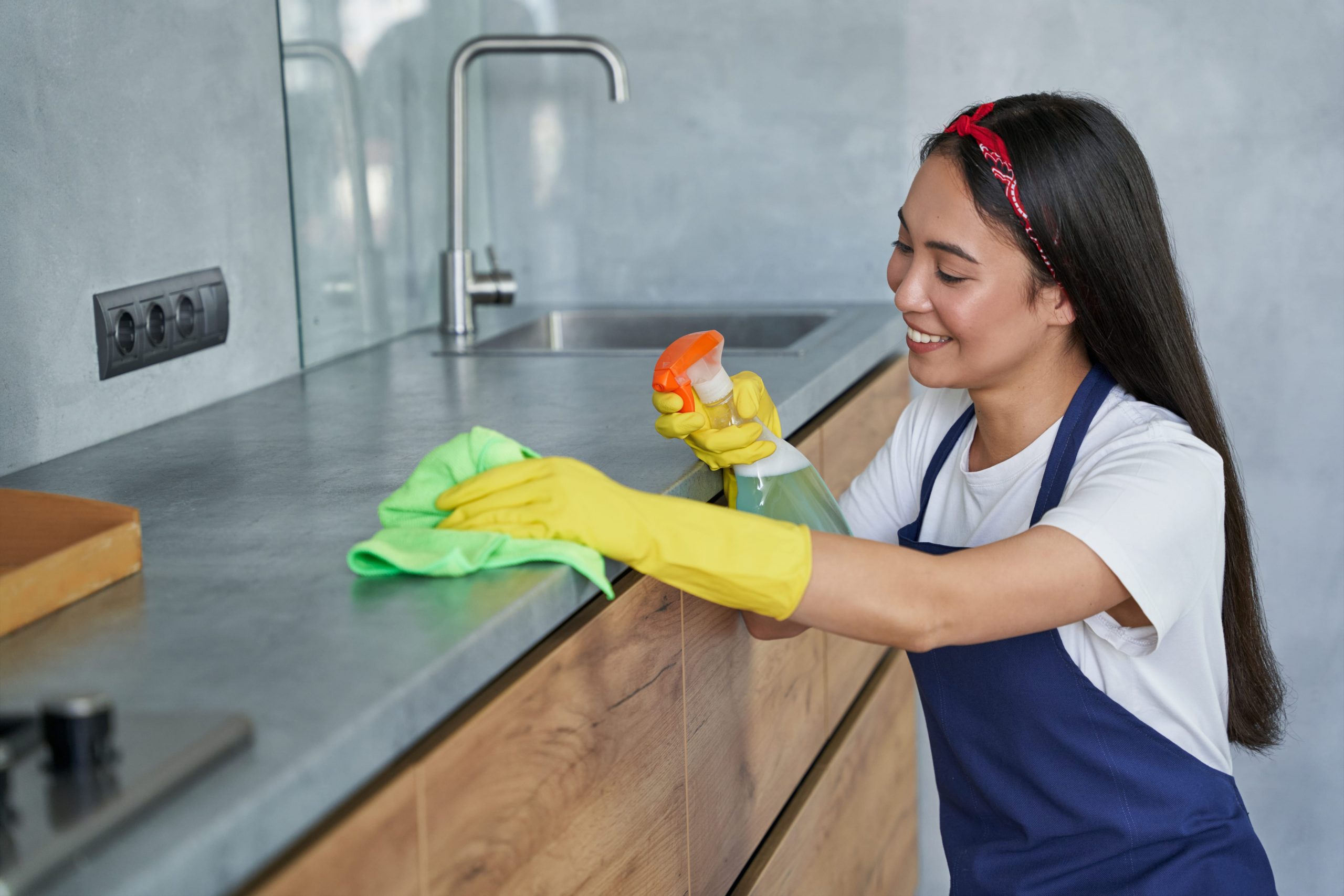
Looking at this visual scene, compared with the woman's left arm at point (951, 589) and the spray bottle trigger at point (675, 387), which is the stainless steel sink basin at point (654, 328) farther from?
the woman's left arm at point (951, 589)

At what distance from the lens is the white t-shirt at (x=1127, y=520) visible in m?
0.97

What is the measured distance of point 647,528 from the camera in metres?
0.87

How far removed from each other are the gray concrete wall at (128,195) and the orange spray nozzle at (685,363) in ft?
2.01

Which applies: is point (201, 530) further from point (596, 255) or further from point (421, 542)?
point (596, 255)

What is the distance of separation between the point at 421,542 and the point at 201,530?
216mm

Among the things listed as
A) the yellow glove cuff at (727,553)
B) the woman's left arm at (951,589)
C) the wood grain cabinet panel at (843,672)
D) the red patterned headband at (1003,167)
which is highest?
the red patterned headband at (1003,167)

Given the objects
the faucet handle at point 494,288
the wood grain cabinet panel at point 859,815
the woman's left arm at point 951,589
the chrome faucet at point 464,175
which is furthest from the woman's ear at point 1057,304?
the faucet handle at point 494,288

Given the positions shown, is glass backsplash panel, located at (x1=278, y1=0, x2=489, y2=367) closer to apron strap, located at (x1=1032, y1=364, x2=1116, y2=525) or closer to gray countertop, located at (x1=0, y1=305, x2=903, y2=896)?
gray countertop, located at (x1=0, y1=305, x2=903, y2=896)

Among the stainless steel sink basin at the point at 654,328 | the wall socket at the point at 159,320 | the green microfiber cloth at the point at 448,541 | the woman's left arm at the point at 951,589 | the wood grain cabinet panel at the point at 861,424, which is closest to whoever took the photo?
the green microfiber cloth at the point at 448,541

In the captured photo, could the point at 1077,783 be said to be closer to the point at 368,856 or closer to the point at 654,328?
the point at 368,856

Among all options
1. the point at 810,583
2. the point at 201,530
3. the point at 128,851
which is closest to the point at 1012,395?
the point at 810,583

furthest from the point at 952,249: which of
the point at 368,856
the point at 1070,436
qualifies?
the point at 368,856

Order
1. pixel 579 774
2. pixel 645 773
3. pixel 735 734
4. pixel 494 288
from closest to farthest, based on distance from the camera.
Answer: pixel 579 774
pixel 645 773
pixel 735 734
pixel 494 288

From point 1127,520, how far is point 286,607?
618mm
